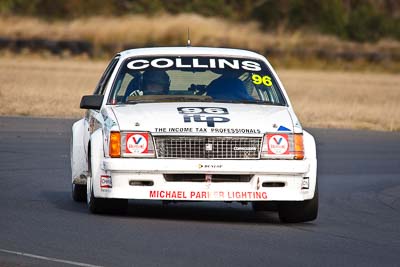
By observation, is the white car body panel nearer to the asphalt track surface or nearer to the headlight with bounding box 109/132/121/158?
the headlight with bounding box 109/132/121/158

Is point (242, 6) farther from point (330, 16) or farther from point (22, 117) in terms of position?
point (22, 117)

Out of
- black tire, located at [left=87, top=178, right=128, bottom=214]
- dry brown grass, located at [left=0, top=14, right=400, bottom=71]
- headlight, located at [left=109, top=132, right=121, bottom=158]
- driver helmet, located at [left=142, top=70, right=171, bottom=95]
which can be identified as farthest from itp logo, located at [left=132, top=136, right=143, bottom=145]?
dry brown grass, located at [left=0, top=14, right=400, bottom=71]

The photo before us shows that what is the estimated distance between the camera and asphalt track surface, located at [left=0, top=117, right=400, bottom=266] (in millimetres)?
9688

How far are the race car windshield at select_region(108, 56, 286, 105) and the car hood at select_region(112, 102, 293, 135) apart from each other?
443mm

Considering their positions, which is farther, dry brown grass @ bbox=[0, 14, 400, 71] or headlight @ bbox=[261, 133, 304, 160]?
dry brown grass @ bbox=[0, 14, 400, 71]

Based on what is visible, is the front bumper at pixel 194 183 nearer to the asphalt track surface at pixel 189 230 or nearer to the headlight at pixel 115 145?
the headlight at pixel 115 145

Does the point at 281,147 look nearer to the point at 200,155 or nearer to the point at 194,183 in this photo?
the point at 200,155

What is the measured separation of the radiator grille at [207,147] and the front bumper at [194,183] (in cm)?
9

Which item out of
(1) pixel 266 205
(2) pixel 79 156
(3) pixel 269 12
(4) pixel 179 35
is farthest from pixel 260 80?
(3) pixel 269 12

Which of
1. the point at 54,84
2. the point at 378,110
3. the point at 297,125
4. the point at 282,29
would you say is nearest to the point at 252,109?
the point at 297,125

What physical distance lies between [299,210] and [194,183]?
1090mm

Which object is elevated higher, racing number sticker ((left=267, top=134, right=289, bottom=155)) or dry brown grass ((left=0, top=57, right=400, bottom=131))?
→ racing number sticker ((left=267, top=134, right=289, bottom=155))

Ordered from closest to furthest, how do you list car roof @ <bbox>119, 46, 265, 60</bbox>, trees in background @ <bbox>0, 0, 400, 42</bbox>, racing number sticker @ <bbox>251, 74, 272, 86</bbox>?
racing number sticker @ <bbox>251, 74, 272, 86</bbox>
car roof @ <bbox>119, 46, 265, 60</bbox>
trees in background @ <bbox>0, 0, 400, 42</bbox>

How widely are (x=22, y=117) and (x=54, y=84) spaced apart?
10.2 metres
